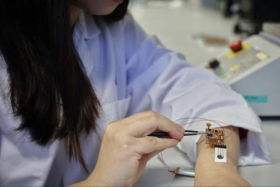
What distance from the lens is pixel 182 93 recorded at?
0.93 m

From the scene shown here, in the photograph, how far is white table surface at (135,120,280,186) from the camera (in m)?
0.67

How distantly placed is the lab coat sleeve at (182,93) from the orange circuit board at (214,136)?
38mm

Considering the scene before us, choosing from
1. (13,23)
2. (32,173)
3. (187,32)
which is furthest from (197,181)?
(187,32)

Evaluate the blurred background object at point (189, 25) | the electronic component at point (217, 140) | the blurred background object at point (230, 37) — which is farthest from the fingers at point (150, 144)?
the blurred background object at point (189, 25)

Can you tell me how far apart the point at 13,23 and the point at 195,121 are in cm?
45

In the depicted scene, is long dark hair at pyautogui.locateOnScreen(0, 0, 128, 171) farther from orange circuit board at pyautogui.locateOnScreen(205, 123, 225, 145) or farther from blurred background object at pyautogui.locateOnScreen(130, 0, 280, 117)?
blurred background object at pyautogui.locateOnScreen(130, 0, 280, 117)

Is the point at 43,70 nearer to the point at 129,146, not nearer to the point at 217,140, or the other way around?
the point at 129,146

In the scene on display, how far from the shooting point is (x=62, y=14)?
72 centimetres

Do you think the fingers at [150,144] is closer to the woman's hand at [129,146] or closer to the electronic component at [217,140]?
the woman's hand at [129,146]

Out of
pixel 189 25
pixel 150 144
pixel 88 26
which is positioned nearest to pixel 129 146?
pixel 150 144

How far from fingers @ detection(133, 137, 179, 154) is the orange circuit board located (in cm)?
11

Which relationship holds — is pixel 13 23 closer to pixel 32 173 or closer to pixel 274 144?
pixel 32 173

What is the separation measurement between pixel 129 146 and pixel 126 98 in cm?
A: 43

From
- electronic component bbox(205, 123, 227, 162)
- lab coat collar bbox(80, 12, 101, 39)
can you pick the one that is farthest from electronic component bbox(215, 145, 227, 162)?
lab coat collar bbox(80, 12, 101, 39)
